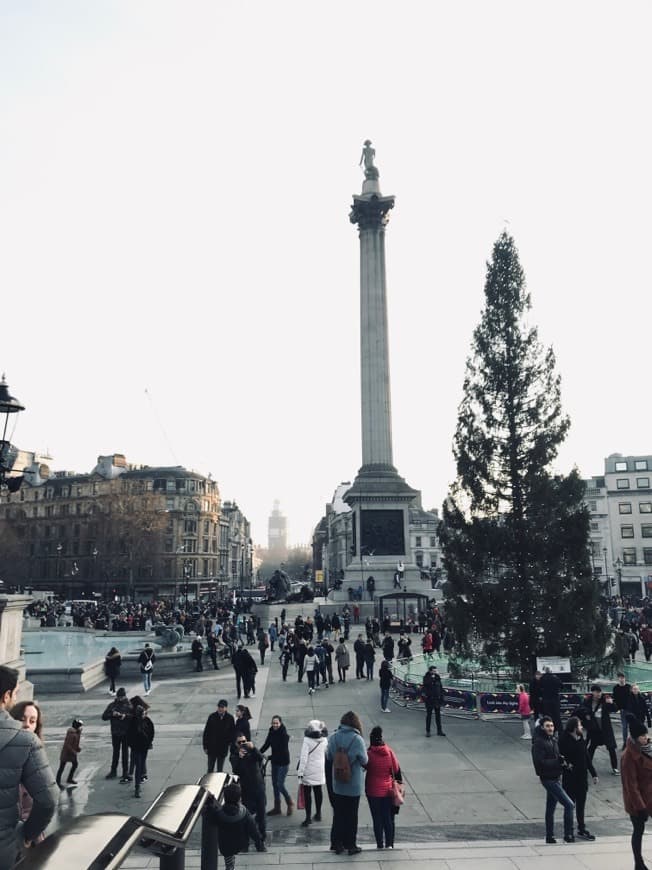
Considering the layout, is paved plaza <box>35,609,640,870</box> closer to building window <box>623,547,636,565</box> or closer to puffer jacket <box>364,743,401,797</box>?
puffer jacket <box>364,743,401,797</box>

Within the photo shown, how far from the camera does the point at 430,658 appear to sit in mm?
21375

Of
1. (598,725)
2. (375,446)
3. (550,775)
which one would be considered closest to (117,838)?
(550,775)

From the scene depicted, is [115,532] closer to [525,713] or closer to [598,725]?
[525,713]

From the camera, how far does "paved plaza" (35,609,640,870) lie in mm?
7938

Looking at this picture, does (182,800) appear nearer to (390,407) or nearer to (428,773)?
(428,773)

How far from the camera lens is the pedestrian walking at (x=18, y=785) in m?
3.74

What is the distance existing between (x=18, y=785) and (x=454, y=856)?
6049mm

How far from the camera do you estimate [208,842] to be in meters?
4.45

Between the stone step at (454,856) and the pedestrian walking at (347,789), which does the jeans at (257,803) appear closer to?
the stone step at (454,856)

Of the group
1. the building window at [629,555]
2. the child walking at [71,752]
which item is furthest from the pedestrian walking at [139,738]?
the building window at [629,555]

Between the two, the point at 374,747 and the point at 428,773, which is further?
the point at 428,773

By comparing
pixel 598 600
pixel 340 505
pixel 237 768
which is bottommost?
pixel 237 768

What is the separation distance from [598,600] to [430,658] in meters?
5.92

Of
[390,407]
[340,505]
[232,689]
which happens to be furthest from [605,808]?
[340,505]
